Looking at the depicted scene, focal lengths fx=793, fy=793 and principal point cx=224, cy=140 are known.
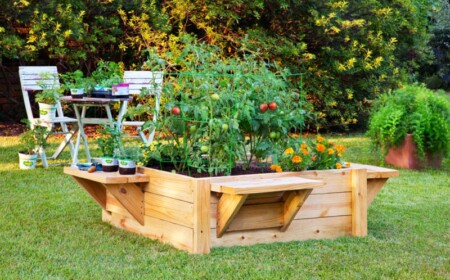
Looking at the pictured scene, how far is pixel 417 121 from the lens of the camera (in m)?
7.51

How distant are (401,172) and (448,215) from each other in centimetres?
195

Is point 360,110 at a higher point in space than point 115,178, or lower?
lower

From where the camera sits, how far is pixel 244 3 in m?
10.2

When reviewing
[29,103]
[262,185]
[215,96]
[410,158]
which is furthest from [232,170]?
[29,103]

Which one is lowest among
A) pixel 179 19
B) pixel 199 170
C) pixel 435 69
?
pixel 435 69

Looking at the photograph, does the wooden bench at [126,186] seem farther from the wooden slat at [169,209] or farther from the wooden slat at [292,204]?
the wooden slat at [292,204]

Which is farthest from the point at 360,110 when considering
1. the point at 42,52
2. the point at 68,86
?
the point at 68,86

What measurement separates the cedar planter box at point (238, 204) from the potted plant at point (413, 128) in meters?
2.69

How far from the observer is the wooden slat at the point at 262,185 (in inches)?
164

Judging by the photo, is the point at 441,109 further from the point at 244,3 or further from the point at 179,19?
the point at 179,19

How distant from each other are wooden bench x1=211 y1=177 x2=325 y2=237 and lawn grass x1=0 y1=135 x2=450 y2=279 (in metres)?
0.18

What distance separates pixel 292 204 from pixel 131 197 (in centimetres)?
95

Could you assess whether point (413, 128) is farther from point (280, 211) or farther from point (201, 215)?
point (201, 215)

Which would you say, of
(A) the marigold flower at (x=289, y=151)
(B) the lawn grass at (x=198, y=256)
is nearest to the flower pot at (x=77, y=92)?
(B) the lawn grass at (x=198, y=256)
